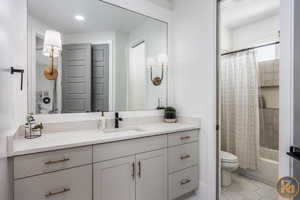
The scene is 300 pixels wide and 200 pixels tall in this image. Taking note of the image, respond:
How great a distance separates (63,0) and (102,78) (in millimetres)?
861

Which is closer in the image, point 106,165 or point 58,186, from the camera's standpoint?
point 58,186

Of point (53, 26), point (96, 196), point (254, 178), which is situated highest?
point (53, 26)

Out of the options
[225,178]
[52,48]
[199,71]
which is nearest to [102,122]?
[52,48]

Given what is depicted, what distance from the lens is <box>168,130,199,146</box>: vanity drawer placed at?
161cm

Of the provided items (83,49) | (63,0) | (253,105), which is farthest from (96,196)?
(253,105)

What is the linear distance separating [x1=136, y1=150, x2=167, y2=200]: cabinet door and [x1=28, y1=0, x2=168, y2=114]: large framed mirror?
70cm

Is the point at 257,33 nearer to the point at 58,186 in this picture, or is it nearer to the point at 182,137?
the point at 182,137

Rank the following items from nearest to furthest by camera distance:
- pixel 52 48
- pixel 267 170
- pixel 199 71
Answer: pixel 52 48, pixel 199 71, pixel 267 170

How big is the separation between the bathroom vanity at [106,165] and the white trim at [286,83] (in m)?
0.84

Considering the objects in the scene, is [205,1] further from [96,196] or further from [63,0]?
[96,196]

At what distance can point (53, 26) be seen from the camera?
1.49m

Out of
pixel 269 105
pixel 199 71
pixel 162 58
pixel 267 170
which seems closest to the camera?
pixel 199 71

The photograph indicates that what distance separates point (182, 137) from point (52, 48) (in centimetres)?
161

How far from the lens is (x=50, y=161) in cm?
101
